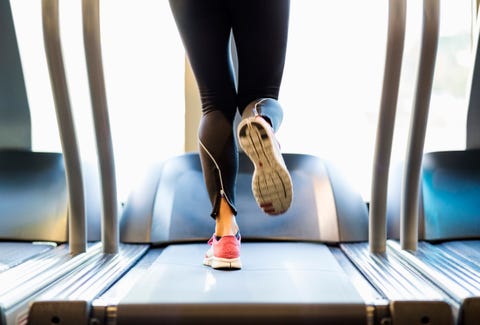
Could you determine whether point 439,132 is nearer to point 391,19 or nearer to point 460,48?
point 460,48

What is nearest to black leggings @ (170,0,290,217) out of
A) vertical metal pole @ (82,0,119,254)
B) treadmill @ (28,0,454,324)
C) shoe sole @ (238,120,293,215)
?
shoe sole @ (238,120,293,215)

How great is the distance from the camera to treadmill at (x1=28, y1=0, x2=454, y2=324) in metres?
0.99

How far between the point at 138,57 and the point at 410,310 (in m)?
1.81

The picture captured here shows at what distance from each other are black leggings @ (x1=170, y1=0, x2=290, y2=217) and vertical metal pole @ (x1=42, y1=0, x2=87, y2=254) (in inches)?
17.1

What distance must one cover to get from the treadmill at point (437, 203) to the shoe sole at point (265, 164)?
22.0 inches

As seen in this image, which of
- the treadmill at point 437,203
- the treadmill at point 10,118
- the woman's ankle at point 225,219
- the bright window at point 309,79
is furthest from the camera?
the bright window at point 309,79

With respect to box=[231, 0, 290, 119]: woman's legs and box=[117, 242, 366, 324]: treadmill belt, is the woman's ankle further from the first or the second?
box=[231, 0, 290, 119]: woman's legs

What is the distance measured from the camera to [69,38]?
2.23m

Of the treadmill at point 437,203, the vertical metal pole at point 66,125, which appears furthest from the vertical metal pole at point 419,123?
the vertical metal pole at point 66,125

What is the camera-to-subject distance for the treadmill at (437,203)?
1426 millimetres

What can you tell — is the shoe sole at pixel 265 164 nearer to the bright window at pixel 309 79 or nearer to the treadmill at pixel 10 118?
the treadmill at pixel 10 118

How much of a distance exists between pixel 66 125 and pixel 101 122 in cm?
10

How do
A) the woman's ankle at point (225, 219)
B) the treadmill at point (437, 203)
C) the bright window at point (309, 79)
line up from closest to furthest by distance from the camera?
the woman's ankle at point (225, 219)
the treadmill at point (437, 203)
the bright window at point (309, 79)

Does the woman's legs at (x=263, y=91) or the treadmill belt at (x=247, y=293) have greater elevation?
the woman's legs at (x=263, y=91)
